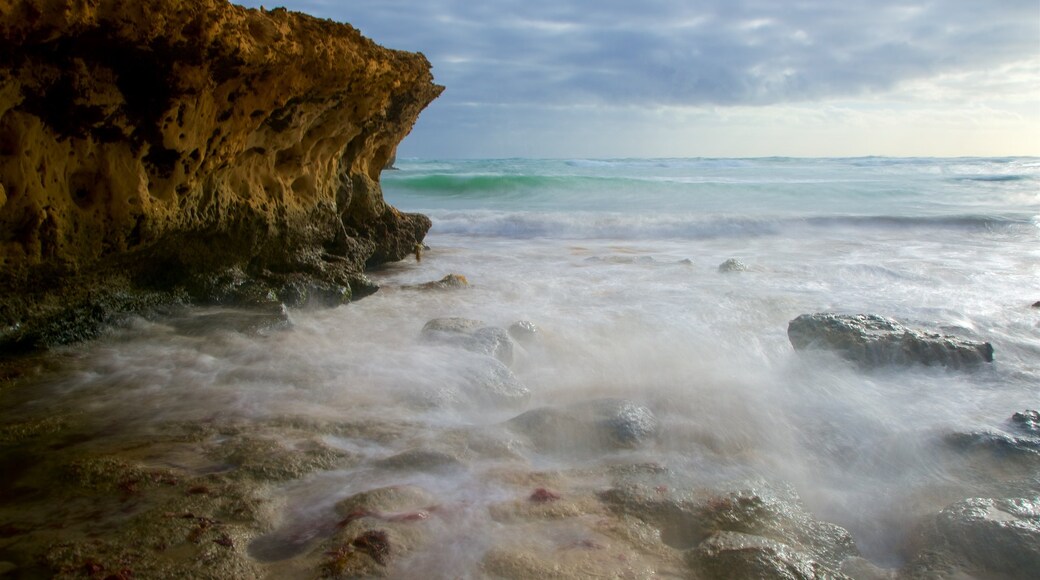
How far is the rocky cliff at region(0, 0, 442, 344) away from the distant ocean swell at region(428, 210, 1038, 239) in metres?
7.41

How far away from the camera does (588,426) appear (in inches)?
127

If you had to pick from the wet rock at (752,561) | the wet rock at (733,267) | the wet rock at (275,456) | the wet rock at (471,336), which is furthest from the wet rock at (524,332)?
the wet rock at (733,267)

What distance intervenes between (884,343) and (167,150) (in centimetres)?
445

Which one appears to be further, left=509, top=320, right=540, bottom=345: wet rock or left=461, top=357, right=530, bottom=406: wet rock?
left=509, top=320, right=540, bottom=345: wet rock

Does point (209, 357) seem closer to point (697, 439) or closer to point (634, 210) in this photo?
point (697, 439)

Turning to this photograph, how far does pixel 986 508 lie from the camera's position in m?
2.58

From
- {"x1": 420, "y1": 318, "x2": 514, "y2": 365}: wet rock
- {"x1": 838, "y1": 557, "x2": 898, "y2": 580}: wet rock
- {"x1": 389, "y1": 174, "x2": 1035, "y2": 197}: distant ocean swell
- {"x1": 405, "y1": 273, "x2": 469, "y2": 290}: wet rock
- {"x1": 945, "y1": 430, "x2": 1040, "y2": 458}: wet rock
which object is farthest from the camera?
{"x1": 389, "y1": 174, "x2": 1035, "y2": 197}: distant ocean swell

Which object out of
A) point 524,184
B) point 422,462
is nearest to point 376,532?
point 422,462

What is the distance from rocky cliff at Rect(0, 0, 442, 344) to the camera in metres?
3.64

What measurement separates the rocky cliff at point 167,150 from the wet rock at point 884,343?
11.7ft

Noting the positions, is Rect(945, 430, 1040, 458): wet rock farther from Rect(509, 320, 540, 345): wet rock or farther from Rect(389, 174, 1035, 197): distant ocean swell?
Rect(389, 174, 1035, 197): distant ocean swell

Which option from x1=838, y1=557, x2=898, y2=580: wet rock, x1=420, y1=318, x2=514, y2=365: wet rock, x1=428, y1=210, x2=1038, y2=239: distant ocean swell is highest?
x1=420, y1=318, x2=514, y2=365: wet rock

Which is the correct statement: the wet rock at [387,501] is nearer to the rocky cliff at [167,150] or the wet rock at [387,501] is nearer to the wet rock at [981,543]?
the wet rock at [981,543]

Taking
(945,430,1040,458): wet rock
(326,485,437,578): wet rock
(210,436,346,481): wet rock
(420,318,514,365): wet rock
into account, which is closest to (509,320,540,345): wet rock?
(420,318,514,365): wet rock
